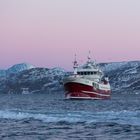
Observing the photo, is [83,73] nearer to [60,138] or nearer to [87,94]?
[87,94]

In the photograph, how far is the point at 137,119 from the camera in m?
44.5

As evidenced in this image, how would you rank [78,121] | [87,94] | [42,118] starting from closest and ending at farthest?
[78,121], [42,118], [87,94]

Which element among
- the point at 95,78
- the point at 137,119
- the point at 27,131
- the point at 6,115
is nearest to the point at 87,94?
the point at 95,78

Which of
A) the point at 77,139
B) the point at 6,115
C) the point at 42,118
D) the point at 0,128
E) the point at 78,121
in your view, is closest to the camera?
the point at 77,139

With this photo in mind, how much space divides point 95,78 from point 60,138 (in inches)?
3534

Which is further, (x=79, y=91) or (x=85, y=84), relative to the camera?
(x=79, y=91)

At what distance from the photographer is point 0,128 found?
130 ft

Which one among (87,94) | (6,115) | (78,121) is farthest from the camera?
(87,94)

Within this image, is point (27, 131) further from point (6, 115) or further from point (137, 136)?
point (6, 115)

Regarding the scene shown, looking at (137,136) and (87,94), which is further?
(87,94)

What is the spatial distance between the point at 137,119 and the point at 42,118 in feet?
30.2

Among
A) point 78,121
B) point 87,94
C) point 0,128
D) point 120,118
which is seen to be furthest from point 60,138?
point 87,94

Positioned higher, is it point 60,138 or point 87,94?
point 87,94

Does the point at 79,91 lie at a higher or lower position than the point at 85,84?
lower
